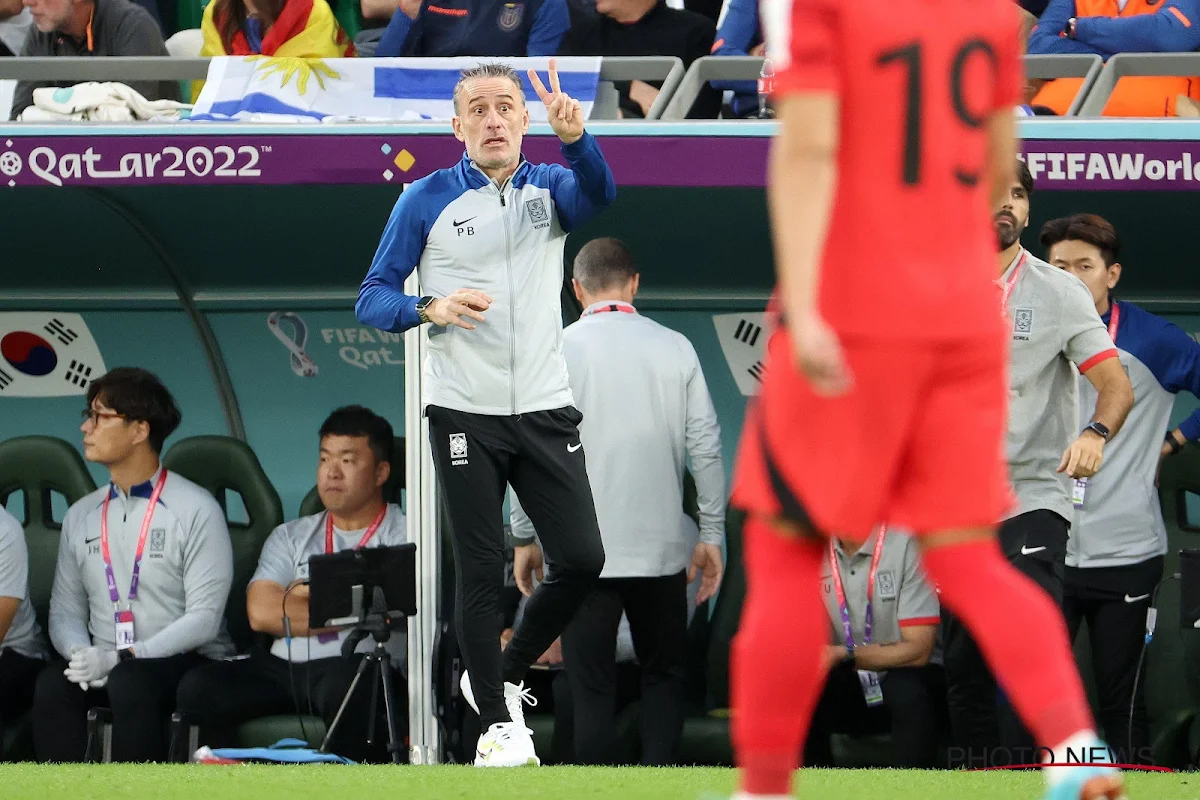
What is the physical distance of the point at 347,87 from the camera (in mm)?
6250

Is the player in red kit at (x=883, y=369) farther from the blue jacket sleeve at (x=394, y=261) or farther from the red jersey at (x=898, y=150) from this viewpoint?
the blue jacket sleeve at (x=394, y=261)

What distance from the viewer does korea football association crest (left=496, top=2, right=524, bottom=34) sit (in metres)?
7.10

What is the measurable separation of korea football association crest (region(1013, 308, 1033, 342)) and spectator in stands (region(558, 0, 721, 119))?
2.72m

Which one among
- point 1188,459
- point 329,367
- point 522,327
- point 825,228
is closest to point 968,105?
point 825,228

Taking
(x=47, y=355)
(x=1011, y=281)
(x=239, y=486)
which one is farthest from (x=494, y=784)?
(x=47, y=355)

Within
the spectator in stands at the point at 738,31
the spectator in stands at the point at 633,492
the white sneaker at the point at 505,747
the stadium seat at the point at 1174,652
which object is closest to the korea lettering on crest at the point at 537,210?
the spectator in stands at the point at 633,492

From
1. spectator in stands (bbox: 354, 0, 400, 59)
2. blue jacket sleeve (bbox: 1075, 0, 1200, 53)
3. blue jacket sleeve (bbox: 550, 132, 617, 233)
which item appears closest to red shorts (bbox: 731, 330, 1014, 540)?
blue jacket sleeve (bbox: 550, 132, 617, 233)

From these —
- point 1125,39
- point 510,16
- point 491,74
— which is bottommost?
point 491,74

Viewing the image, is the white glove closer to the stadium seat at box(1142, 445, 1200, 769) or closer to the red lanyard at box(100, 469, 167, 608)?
the red lanyard at box(100, 469, 167, 608)

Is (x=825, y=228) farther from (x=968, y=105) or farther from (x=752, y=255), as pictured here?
(x=752, y=255)

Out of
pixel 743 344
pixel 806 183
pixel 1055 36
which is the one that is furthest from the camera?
pixel 743 344

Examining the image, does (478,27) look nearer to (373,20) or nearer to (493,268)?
(373,20)

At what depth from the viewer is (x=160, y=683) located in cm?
622

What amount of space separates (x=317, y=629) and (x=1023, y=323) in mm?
2895
